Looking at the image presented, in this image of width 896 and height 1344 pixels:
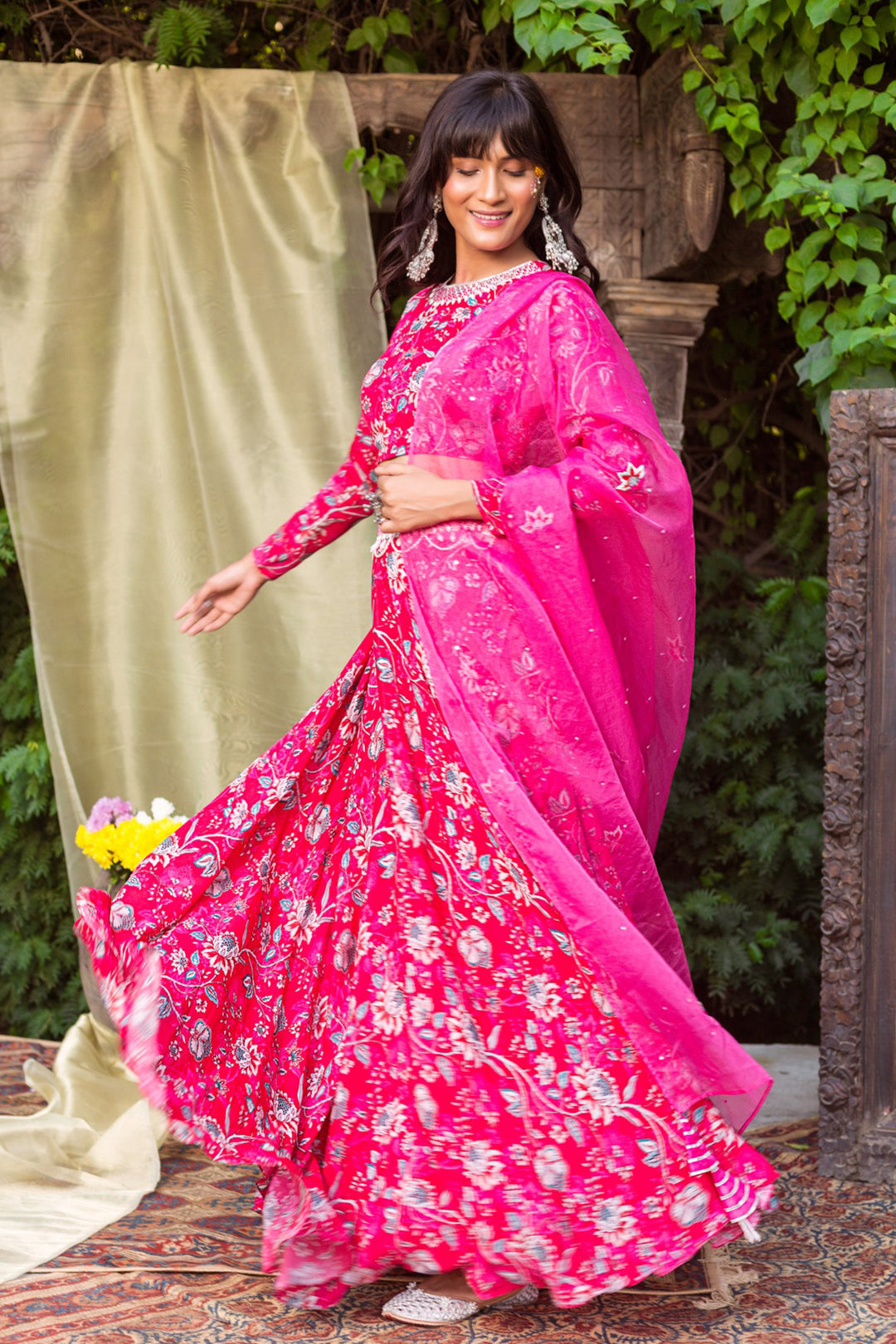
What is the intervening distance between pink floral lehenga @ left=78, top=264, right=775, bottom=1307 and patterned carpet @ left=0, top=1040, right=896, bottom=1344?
0.10 m

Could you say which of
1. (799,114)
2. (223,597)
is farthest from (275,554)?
(799,114)

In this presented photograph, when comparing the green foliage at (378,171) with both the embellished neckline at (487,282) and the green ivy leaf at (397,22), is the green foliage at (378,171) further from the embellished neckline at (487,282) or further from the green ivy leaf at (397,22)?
the embellished neckline at (487,282)

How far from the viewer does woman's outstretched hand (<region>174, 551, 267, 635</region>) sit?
8.26 feet

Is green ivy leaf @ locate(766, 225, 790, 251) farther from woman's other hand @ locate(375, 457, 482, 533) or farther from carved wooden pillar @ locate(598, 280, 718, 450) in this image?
woman's other hand @ locate(375, 457, 482, 533)

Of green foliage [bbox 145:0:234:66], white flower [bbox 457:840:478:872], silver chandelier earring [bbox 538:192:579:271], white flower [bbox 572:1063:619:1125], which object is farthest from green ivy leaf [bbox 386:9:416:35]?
white flower [bbox 572:1063:619:1125]

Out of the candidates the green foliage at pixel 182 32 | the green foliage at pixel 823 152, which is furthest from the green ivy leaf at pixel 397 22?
the green foliage at pixel 823 152

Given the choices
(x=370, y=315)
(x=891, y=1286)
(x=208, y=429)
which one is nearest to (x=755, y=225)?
(x=370, y=315)

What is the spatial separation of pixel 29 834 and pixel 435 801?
2.12 meters

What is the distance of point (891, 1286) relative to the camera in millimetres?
2309

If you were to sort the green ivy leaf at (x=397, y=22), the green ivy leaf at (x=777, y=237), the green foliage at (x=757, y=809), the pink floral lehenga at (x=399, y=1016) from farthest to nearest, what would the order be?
1. the green foliage at (x=757, y=809)
2. the green ivy leaf at (x=397, y=22)
3. the green ivy leaf at (x=777, y=237)
4. the pink floral lehenga at (x=399, y=1016)

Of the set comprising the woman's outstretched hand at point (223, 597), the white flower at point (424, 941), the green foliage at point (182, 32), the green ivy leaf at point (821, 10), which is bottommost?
the white flower at point (424, 941)

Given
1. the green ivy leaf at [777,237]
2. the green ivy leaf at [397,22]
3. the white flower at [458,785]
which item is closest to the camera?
the white flower at [458,785]

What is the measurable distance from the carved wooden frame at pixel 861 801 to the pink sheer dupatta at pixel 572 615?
684 millimetres

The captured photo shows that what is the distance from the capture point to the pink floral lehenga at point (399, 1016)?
2.04 m
